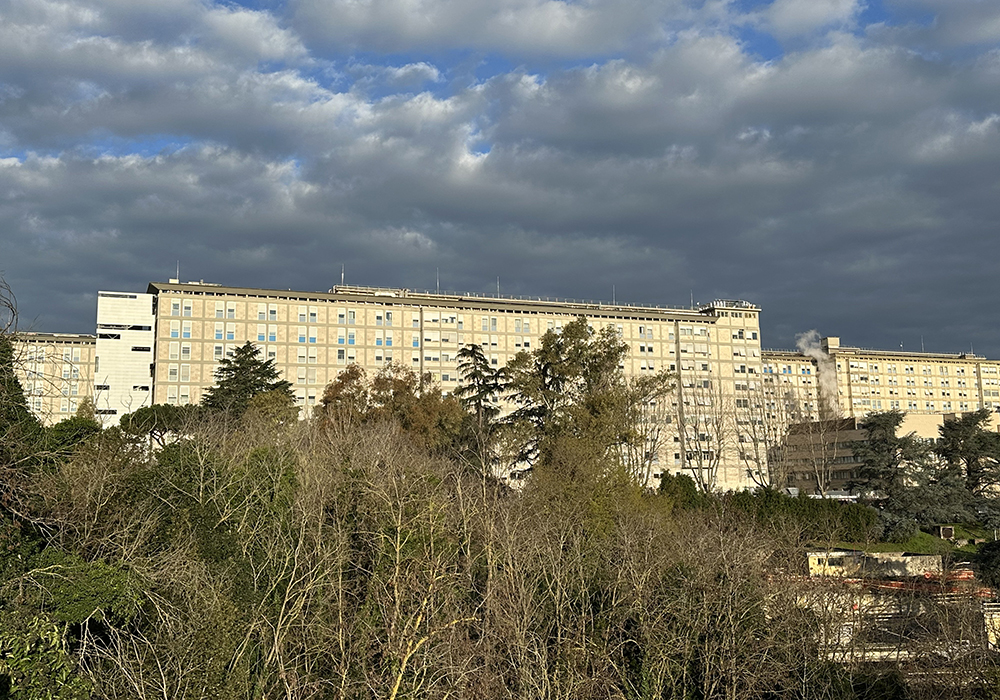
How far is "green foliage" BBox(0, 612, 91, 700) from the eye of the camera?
17500 mm

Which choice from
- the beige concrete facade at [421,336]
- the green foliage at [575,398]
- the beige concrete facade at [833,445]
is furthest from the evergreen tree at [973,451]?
the green foliage at [575,398]

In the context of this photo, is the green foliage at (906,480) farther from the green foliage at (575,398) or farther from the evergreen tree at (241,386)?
the evergreen tree at (241,386)

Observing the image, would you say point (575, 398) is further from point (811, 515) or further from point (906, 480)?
point (906, 480)

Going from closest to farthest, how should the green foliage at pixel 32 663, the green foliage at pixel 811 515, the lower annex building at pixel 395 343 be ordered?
the green foliage at pixel 32 663 → the green foliage at pixel 811 515 → the lower annex building at pixel 395 343

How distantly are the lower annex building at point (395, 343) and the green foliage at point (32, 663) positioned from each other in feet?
184

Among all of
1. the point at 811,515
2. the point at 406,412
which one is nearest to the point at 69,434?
the point at 406,412

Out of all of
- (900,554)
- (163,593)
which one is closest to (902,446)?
(900,554)

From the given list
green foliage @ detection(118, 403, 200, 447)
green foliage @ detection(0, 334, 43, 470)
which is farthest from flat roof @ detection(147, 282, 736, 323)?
green foliage @ detection(0, 334, 43, 470)

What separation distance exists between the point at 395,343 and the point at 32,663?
78.1 m

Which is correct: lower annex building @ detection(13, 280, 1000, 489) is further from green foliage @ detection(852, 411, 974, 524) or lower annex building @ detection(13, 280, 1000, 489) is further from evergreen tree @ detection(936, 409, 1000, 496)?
evergreen tree @ detection(936, 409, 1000, 496)

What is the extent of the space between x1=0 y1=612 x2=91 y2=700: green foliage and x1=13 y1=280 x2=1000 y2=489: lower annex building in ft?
184

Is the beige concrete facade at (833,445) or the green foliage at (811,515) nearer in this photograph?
the green foliage at (811,515)

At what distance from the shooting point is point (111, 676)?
75.7 ft

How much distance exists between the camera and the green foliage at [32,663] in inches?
689
